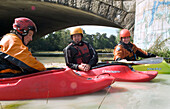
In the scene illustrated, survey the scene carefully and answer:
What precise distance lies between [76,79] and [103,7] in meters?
7.65

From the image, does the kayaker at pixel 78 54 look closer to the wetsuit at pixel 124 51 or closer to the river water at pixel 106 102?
the wetsuit at pixel 124 51

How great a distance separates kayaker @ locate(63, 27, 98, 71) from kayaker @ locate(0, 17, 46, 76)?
123 centimetres

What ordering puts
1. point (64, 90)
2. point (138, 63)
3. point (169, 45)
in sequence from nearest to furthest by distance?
point (64, 90) → point (138, 63) → point (169, 45)

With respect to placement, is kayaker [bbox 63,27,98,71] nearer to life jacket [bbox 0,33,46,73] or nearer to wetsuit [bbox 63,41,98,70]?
wetsuit [bbox 63,41,98,70]

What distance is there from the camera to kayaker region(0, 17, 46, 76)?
2381 millimetres

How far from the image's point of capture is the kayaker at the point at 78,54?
3757 millimetres

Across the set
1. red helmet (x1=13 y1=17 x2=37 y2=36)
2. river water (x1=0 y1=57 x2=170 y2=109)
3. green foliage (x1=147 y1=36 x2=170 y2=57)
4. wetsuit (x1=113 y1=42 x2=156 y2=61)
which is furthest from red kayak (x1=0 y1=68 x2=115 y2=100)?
green foliage (x1=147 y1=36 x2=170 y2=57)

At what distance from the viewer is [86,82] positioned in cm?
271

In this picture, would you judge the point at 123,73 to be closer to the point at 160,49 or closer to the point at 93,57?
the point at 93,57

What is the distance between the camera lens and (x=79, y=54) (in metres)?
4.00

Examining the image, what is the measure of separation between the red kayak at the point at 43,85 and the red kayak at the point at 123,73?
1.14 meters

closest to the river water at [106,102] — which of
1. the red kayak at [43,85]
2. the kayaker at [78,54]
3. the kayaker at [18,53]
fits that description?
the red kayak at [43,85]

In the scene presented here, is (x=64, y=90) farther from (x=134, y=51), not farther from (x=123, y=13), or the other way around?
(x=123, y=13)

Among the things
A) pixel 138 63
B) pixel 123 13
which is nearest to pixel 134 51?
pixel 138 63
